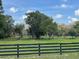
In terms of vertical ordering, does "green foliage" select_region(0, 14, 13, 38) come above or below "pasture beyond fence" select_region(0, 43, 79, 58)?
above

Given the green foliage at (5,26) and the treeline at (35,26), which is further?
the treeline at (35,26)

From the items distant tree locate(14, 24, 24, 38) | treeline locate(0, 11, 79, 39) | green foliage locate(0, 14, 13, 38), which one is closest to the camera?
green foliage locate(0, 14, 13, 38)

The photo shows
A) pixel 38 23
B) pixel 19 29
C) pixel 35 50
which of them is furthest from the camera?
pixel 19 29

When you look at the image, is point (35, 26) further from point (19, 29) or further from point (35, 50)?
point (35, 50)

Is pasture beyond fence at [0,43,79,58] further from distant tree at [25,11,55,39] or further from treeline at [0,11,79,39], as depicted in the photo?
distant tree at [25,11,55,39]

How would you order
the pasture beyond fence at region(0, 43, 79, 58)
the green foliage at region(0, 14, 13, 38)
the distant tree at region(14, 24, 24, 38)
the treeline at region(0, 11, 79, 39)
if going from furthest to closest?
the distant tree at region(14, 24, 24, 38) < the treeline at region(0, 11, 79, 39) < the green foliage at region(0, 14, 13, 38) < the pasture beyond fence at region(0, 43, 79, 58)

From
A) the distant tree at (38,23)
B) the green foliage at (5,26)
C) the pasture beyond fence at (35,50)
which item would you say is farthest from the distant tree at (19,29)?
the pasture beyond fence at (35,50)

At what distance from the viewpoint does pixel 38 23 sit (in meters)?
114

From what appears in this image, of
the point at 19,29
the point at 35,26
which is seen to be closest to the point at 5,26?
the point at 35,26

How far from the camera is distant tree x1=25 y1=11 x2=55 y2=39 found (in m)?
113

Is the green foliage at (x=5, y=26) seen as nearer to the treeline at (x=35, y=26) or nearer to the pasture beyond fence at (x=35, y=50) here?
the treeline at (x=35, y=26)

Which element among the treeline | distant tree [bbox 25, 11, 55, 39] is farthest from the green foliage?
distant tree [bbox 25, 11, 55, 39]

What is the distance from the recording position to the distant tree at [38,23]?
372ft

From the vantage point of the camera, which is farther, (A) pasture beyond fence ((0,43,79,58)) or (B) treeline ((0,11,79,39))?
(B) treeline ((0,11,79,39))
